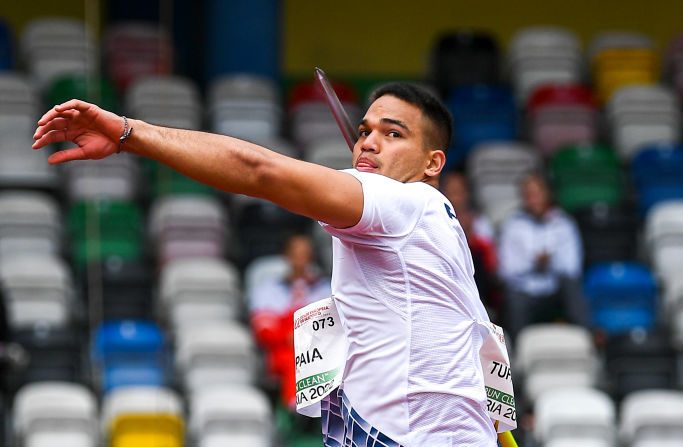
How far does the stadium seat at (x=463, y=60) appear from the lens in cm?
1356

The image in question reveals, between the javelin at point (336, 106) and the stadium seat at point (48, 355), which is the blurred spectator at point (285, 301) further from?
the javelin at point (336, 106)

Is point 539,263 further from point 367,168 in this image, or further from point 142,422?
point 367,168

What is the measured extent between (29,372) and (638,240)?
4241mm

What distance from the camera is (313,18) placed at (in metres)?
15.1

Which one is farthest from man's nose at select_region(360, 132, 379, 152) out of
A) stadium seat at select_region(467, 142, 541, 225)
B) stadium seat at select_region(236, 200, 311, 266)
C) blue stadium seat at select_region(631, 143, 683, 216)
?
blue stadium seat at select_region(631, 143, 683, 216)

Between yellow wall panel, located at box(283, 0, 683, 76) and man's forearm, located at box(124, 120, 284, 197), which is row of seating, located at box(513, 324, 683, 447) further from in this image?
man's forearm, located at box(124, 120, 284, 197)

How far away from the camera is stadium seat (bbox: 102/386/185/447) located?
366 inches

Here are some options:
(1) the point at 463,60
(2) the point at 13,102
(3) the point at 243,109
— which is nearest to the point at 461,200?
(3) the point at 243,109

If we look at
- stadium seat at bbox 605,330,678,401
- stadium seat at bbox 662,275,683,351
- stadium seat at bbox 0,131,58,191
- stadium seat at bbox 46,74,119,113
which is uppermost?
stadium seat at bbox 46,74,119,113

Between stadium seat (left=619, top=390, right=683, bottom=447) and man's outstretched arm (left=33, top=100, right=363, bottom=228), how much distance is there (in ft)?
20.4

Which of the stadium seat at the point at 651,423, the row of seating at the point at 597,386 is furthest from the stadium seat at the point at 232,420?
the stadium seat at the point at 651,423

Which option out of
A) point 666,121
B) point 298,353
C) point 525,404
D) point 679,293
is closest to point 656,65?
point 666,121

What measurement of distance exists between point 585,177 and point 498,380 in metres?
7.88

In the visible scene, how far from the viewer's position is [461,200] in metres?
10.1
